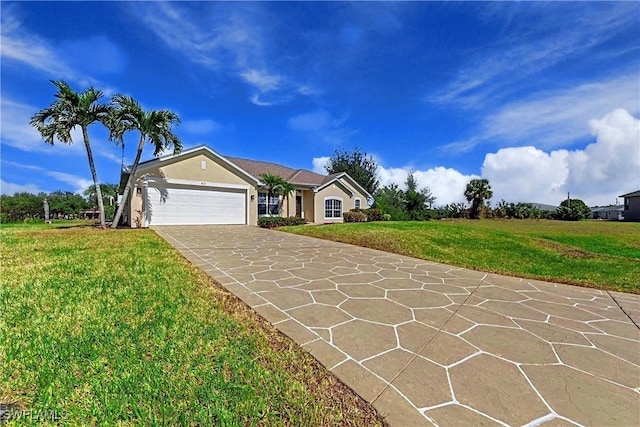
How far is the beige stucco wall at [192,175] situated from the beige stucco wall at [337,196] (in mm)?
5554

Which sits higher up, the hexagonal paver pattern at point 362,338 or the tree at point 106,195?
the tree at point 106,195

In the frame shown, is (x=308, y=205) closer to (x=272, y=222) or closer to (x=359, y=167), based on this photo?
(x=272, y=222)

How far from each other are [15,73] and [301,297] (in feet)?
45.1

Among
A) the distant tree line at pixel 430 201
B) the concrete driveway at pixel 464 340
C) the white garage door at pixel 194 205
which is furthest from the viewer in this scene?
the distant tree line at pixel 430 201

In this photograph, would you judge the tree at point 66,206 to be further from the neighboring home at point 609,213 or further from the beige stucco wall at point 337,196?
the neighboring home at point 609,213

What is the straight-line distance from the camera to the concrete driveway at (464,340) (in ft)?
6.26

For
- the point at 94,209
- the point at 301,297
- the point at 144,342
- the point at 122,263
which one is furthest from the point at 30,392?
the point at 94,209

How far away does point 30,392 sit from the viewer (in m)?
1.95

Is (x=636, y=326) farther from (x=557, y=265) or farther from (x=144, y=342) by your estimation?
(x=144, y=342)

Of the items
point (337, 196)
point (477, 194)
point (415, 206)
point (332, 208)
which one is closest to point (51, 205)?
point (332, 208)

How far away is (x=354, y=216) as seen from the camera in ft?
72.7

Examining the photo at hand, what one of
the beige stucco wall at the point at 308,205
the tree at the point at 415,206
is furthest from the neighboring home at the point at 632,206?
the beige stucco wall at the point at 308,205

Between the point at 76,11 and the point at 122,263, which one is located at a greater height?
the point at 76,11

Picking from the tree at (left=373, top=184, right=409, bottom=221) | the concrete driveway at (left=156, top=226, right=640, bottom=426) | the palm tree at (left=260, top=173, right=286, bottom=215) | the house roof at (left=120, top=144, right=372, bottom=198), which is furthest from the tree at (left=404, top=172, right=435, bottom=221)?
the concrete driveway at (left=156, top=226, right=640, bottom=426)
